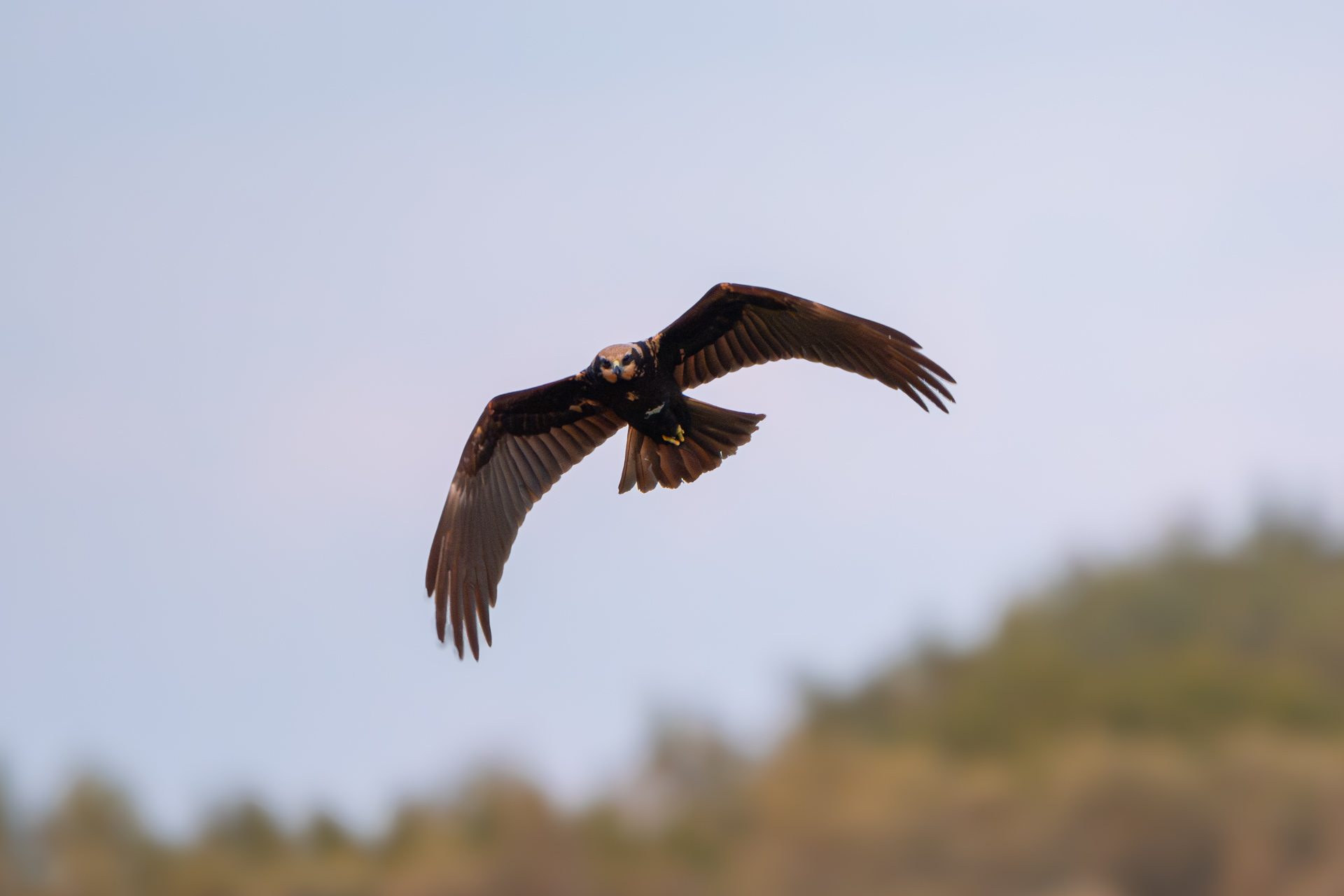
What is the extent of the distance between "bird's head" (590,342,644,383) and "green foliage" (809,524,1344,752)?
15.9 m

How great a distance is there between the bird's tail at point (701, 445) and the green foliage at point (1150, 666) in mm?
14819

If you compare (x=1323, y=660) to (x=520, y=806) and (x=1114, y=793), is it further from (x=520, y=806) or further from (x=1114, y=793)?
(x=520, y=806)

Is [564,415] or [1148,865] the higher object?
[564,415]

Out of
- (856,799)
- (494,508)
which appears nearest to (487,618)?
(494,508)

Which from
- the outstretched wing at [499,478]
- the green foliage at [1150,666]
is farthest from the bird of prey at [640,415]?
the green foliage at [1150,666]

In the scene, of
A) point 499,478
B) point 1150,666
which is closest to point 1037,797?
point 1150,666

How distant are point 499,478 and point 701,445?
184 centimetres

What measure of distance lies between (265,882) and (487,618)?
11853 millimetres

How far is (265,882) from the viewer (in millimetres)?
22797

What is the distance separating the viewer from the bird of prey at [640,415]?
11.7m

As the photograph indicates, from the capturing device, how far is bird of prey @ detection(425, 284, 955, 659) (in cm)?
1174

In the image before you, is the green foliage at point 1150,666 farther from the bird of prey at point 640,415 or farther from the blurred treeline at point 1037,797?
the bird of prey at point 640,415

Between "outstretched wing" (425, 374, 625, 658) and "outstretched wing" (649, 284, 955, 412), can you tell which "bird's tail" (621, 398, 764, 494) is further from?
"outstretched wing" (425, 374, 625, 658)

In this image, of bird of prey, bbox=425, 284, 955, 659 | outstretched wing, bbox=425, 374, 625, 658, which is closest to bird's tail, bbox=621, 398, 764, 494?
bird of prey, bbox=425, 284, 955, 659
